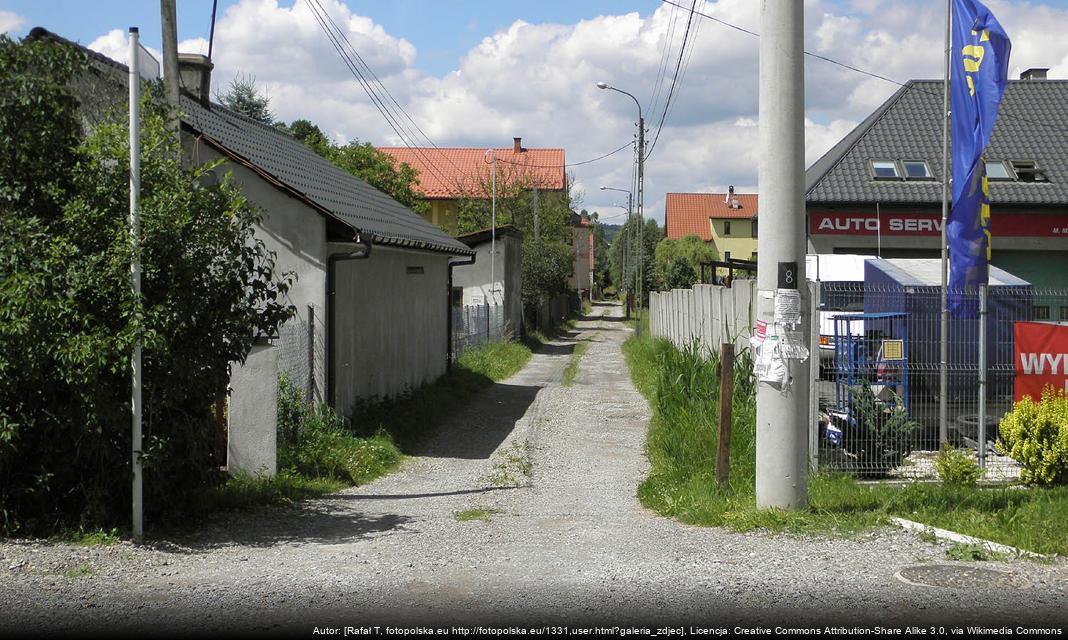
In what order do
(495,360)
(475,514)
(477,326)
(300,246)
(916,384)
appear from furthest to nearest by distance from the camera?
(477,326) → (495,360) → (300,246) → (916,384) → (475,514)

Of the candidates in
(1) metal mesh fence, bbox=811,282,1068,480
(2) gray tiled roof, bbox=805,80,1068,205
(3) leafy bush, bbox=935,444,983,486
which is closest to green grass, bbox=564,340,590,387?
(2) gray tiled roof, bbox=805,80,1068,205

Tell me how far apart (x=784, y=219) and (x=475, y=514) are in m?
3.65

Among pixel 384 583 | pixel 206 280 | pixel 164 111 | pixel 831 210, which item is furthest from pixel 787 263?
pixel 831 210

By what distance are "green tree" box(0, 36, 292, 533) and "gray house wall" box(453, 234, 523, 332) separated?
87.3 ft

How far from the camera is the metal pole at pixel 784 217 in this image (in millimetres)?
7914

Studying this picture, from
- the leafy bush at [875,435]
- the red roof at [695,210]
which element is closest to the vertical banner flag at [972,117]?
the leafy bush at [875,435]

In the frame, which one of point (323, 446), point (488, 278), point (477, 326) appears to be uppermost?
point (488, 278)

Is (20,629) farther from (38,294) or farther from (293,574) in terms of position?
(38,294)

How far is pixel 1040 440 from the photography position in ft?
29.1

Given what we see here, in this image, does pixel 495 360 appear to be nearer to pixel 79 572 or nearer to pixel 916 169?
pixel 916 169

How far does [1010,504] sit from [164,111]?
7.62 metres

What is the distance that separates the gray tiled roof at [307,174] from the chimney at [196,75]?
289mm

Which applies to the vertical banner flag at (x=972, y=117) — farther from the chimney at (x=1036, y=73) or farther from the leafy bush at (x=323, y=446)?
the chimney at (x=1036, y=73)

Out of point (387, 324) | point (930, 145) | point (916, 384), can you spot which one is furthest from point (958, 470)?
point (930, 145)
